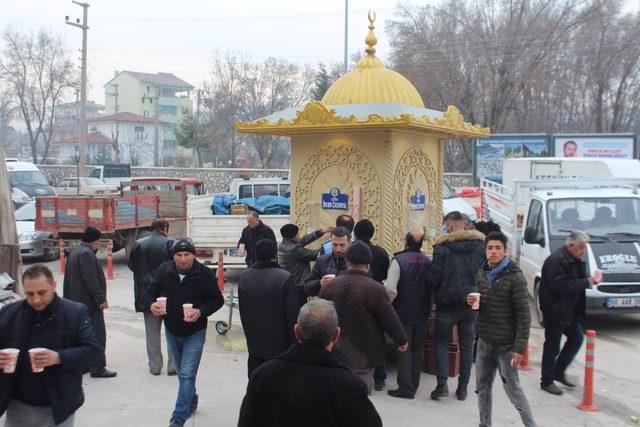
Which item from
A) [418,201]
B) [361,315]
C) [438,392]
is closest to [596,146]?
[418,201]

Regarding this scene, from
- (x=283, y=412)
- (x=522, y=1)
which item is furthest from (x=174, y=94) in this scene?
(x=283, y=412)

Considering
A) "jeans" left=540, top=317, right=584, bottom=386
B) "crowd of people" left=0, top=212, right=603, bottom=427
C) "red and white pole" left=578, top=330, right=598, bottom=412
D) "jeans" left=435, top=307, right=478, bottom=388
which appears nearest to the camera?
"crowd of people" left=0, top=212, right=603, bottom=427

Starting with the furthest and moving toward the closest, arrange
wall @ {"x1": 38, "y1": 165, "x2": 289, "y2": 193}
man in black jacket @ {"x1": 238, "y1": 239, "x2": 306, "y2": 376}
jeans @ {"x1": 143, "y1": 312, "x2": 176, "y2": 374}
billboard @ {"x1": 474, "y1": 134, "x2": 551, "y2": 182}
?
1. wall @ {"x1": 38, "y1": 165, "x2": 289, "y2": 193}
2. billboard @ {"x1": 474, "y1": 134, "x2": 551, "y2": 182}
3. jeans @ {"x1": 143, "y1": 312, "x2": 176, "y2": 374}
4. man in black jacket @ {"x1": 238, "y1": 239, "x2": 306, "y2": 376}

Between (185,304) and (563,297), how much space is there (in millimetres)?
3923

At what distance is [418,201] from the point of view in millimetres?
9609

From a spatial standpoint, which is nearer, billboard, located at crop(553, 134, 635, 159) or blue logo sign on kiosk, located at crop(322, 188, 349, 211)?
blue logo sign on kiosk, located at crop(322, 188, 349, 211)

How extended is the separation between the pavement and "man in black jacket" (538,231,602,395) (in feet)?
1.50

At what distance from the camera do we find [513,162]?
2322cm

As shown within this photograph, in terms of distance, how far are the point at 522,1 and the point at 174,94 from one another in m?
82.9

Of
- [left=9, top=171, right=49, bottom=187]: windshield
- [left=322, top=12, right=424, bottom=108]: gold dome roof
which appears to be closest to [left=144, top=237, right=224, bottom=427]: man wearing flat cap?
[left=322, top=12, right=424, bottom=108]: gold dome roof

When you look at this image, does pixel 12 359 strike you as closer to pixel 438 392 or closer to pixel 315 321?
pixel 315 321

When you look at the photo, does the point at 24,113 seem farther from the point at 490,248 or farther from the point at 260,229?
the point at 490,248

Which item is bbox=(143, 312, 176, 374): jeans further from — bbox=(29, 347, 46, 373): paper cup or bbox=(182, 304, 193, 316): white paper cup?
bbox=(29, 347, 46, 373): paper cup

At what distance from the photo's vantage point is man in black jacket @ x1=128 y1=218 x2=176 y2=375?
7637 millimetres
